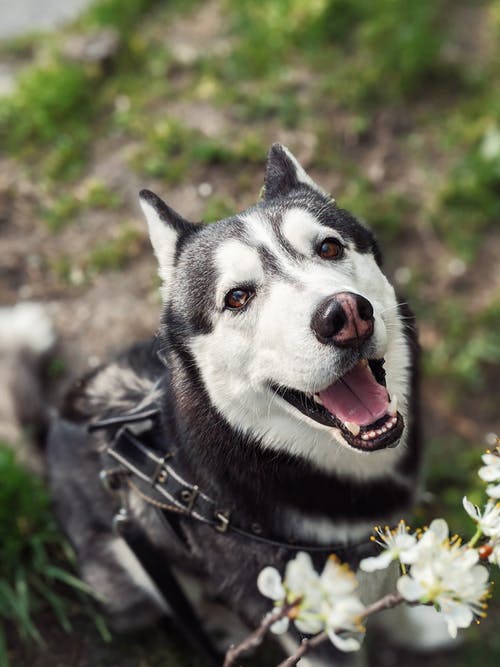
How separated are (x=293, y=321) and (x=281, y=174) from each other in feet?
2.40

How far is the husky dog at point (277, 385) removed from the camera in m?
1.92

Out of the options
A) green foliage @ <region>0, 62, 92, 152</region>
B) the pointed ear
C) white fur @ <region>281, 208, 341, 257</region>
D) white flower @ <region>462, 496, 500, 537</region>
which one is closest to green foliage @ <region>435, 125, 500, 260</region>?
the pointed ear

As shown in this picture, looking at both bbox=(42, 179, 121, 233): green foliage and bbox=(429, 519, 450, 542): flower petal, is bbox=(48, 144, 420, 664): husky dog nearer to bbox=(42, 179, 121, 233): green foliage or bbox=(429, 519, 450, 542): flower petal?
bbox=(429, 519, 450, 542): flower petal

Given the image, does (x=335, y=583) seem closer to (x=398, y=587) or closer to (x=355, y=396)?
(x=398, y=587)

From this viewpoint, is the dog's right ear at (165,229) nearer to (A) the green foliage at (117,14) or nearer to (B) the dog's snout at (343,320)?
(B) the dog's snout at (343,320)

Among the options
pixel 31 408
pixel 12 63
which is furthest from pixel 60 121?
pixel 31 408

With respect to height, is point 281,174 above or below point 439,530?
above

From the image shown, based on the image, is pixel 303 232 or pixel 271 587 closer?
pixel 271 587

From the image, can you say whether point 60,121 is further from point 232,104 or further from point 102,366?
point 102,366

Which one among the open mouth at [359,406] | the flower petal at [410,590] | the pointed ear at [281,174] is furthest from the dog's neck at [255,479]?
the flower petal at [410,590]

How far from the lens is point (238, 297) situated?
2.12 metres

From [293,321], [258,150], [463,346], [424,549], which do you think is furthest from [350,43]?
[424,549]

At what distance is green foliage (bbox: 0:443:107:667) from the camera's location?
290 cm

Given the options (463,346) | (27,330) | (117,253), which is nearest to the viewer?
(27,330)
